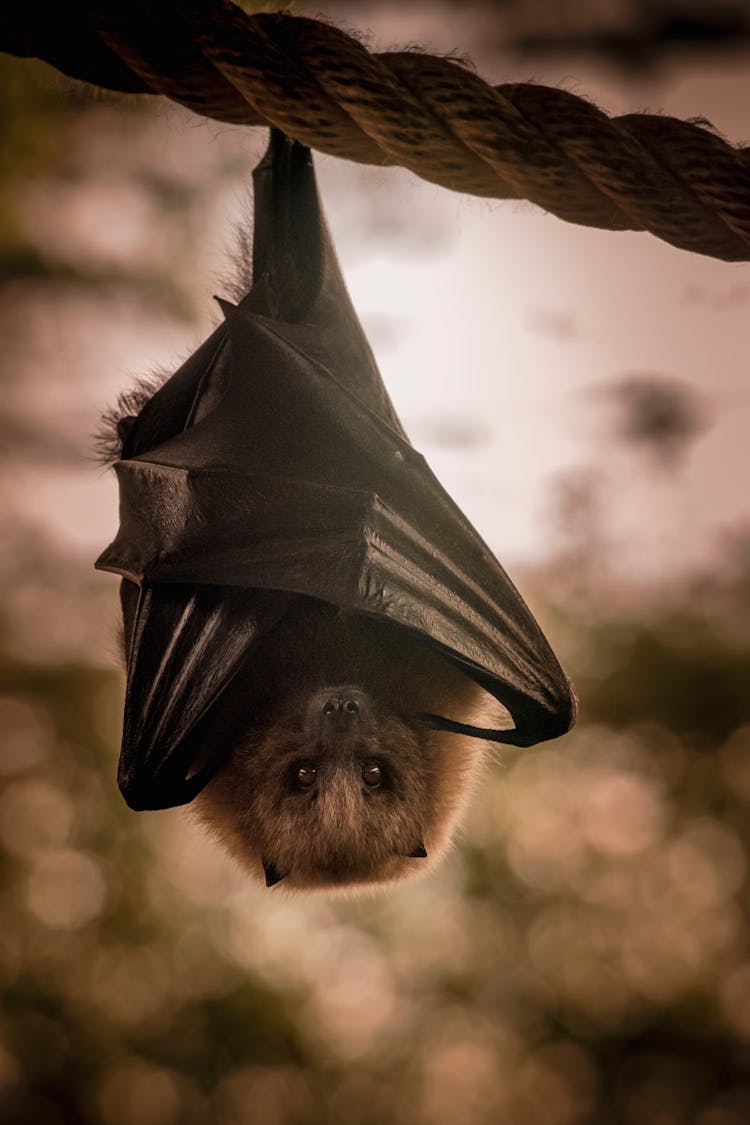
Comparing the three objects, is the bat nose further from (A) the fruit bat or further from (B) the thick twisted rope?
(B) the thick twisted rope

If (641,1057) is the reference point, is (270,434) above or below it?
above

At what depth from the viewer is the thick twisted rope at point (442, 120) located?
1366mm

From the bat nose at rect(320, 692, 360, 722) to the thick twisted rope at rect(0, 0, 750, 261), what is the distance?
4.60ft

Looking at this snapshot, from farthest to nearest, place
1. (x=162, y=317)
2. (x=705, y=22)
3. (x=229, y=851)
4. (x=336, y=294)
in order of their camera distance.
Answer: (x=162, y=317) → (x=705, y=22) → (x=229, y=851) → (x=336, y=294)

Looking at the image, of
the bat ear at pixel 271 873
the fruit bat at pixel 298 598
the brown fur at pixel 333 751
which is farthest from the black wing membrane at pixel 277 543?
the bat ear at pixel 271 873

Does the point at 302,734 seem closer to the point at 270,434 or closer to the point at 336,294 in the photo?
the point at 270,434

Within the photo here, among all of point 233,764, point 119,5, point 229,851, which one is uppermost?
point 119,5

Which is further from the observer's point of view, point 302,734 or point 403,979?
point 403,979

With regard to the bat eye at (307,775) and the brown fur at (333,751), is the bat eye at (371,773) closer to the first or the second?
the brown fur at (333,751)

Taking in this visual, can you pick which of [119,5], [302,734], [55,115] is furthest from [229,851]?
[55,115]

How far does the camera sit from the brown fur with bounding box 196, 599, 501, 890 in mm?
2590

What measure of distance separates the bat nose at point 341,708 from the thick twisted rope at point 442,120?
55.3 inches

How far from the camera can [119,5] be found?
1.48 meters

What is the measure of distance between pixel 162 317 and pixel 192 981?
277 inches
